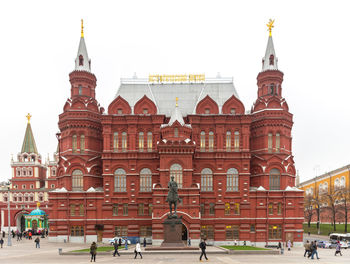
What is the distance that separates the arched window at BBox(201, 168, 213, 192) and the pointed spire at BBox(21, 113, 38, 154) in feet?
192

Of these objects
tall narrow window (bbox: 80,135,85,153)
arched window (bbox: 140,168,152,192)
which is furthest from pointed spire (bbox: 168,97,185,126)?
tall narrow window (bbox: 80,135,85,153)

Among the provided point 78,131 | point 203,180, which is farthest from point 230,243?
point 78,131

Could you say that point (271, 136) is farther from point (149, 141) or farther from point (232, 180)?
point (149, 141)

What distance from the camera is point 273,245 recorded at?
59.6 m

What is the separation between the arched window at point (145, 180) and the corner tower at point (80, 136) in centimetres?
735

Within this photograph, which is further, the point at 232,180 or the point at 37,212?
the point at 37,212

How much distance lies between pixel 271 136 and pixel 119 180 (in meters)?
24.1

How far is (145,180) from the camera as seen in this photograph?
63.7 meters

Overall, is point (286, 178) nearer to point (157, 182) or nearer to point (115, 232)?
point (157, 182)

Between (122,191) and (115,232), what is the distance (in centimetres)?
608

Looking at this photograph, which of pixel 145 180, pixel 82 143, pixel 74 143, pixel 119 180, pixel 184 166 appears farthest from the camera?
pixel 82 143

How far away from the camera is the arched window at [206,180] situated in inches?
2478

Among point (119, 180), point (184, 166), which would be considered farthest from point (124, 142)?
point (184, 166)

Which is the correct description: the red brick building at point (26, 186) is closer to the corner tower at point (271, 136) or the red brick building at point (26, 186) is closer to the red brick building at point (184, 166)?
the red brick building at point (184, 166)
